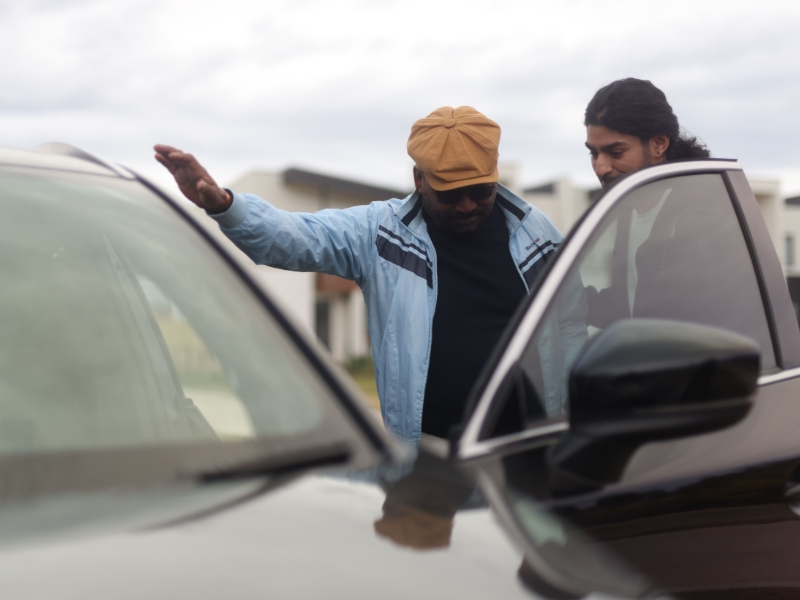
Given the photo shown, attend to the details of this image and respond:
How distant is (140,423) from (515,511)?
0.65 metres

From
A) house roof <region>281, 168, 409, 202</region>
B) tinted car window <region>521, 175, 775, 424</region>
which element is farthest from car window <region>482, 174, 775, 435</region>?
house roof <region>281, 168, 409, 202</region>

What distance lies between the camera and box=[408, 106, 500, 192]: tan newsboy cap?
2852 mm

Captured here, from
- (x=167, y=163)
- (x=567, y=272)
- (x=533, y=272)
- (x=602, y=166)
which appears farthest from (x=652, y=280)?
(x=167, y=163)

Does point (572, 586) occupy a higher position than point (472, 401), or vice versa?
point (472, 401)

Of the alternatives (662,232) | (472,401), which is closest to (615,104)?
(662,232)

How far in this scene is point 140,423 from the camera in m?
1.50

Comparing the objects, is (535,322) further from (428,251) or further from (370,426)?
(428,251)

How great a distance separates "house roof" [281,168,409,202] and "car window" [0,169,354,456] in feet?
99.7

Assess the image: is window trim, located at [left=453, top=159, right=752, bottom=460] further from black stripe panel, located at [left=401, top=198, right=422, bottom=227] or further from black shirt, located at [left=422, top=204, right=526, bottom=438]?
black stripe panel, located at [left=401, top=198, right=422, bottom=227]

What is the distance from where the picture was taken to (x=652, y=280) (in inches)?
70.8

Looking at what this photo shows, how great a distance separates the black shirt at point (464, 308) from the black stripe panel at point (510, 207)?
3 cm

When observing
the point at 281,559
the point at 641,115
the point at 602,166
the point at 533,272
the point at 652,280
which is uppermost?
the point at 641,115

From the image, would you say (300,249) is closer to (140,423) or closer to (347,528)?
(140,423)

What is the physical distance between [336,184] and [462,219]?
30102 mm
